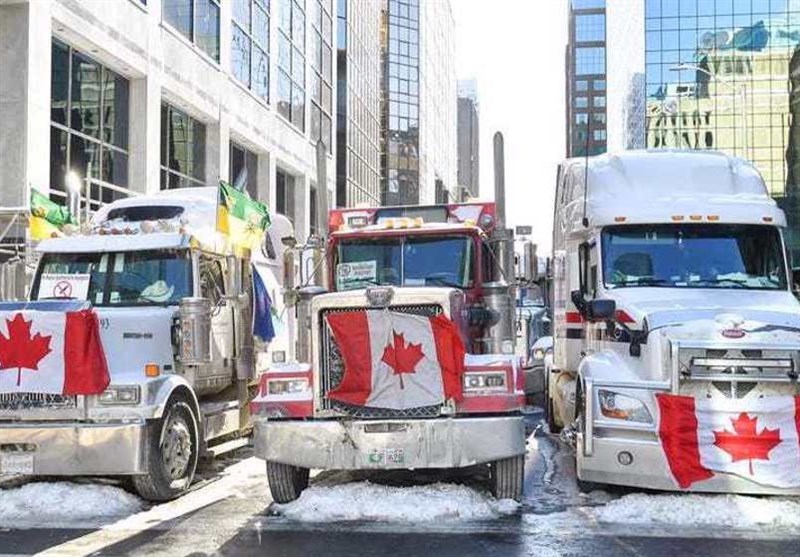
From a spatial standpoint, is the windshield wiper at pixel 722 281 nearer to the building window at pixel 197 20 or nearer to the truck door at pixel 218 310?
the truck door at pixel 218 310

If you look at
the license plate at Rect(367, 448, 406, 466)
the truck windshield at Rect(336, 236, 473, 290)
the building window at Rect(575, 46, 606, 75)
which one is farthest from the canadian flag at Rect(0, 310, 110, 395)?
the building window at Rect(575, 46, 606, 75)

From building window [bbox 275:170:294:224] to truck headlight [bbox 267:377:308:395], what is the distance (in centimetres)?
3117

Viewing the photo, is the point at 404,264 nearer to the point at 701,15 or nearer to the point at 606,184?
the point at 606,184

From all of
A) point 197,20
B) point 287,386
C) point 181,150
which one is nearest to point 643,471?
point 287,386

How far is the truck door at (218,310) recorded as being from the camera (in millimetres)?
9859

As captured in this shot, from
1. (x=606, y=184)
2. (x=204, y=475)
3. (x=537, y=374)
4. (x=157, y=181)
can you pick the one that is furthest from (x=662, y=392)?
(x=157, y=181)

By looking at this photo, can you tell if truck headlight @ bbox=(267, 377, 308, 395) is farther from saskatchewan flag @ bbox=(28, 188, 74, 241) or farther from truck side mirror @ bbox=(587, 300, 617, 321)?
saskatchewan flag @ bbox=(28, 188, 74, 241)

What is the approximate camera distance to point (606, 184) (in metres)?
9.66

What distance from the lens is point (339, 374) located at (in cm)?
783

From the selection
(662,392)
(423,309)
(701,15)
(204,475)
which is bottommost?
(204,475)

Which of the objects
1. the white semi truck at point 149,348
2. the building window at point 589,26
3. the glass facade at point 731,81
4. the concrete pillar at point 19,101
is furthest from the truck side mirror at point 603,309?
the building window at point 589,26

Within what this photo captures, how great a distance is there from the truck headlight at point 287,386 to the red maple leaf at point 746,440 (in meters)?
3.47

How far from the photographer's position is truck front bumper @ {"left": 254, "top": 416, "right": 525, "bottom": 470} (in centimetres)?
747

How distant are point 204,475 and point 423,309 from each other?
3775 millimetres
